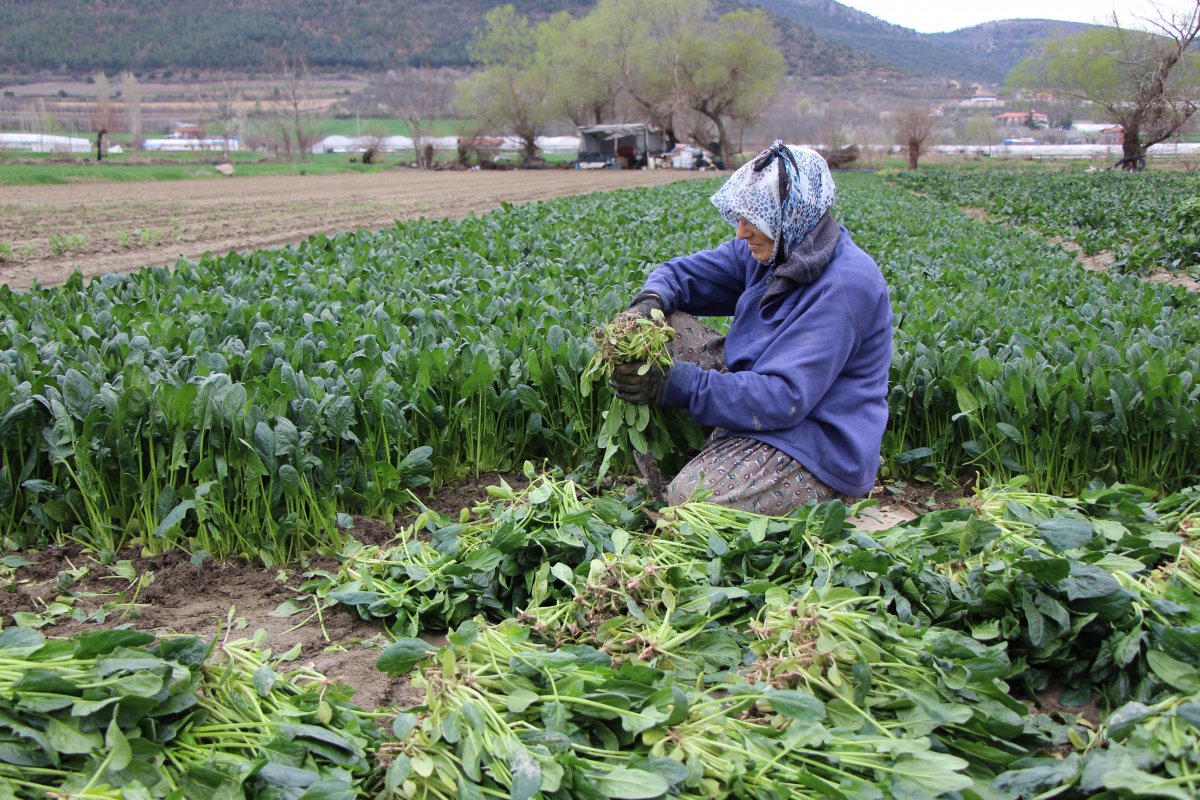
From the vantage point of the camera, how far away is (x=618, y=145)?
63.2 meters

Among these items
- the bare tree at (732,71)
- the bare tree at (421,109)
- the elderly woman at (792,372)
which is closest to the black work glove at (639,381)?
the elderly woman at (792,372)

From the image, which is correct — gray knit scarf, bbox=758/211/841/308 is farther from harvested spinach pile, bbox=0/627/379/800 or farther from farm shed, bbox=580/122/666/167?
farm shed, bbox=580/122/666/167

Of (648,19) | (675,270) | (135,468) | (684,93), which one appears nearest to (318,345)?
(135,468)

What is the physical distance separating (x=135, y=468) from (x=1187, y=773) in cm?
372

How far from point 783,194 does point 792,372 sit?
70 cm

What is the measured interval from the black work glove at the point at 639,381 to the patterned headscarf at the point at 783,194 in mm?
690

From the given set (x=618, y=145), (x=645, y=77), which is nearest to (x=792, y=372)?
(x=618, y=145)

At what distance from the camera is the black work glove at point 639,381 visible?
12.1ft

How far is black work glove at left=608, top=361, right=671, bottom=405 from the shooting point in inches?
146

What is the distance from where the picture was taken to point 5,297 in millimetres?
6285

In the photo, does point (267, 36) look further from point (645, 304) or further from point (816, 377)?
point (816, 377)

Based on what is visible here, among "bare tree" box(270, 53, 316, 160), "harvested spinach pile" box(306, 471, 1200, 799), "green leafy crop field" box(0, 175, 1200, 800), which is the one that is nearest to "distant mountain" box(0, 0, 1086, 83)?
"bare tree" box(270, 53, 316, 160)

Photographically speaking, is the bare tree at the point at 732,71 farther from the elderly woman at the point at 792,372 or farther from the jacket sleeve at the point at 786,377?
the jacket sleeve at the point at 786,377

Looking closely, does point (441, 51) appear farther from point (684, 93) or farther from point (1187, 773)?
point (1187, 773)
